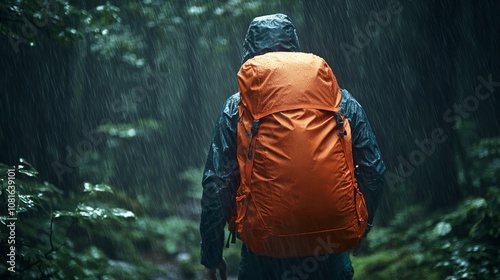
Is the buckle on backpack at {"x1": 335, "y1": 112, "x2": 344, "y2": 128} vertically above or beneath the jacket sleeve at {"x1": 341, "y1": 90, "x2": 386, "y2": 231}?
above

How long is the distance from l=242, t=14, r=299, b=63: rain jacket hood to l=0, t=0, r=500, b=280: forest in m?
2.61

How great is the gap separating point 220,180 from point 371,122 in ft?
21.6

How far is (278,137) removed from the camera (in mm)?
2752

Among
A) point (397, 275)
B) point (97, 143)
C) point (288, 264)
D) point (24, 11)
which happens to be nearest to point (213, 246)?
point (288, 264)

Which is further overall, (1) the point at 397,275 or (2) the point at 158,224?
(2) the point at 158,224

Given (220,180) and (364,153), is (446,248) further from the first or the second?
(220,180)

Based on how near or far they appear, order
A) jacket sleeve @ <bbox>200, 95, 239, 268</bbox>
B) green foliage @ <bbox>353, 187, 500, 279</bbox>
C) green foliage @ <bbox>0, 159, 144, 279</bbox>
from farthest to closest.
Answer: green foliage @ <bbox>353, 187, 500, 279</bbox> → green foliage @ <bbox>0, 159, 144, 279</bbox> → jacket sleeve @ <bbox>200, 95, 239, 268</bbox>

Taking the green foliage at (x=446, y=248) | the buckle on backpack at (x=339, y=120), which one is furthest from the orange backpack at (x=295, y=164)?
the green foliage at (x=446, y=248)

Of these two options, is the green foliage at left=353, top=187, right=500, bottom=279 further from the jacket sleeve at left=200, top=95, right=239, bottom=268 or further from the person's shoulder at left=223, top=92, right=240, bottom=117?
the person's shoulder at left=223, top=92, right=240, bottom=117

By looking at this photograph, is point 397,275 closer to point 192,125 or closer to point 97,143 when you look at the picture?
point 97,143

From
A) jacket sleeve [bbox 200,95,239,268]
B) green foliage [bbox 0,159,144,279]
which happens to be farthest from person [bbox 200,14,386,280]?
green foliage [bbox 0,159,144,279]

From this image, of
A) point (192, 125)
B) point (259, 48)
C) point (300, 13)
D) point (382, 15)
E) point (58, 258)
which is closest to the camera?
point (259, 48)

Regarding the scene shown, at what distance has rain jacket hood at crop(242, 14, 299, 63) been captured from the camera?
3.32m

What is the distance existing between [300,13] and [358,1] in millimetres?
1229
